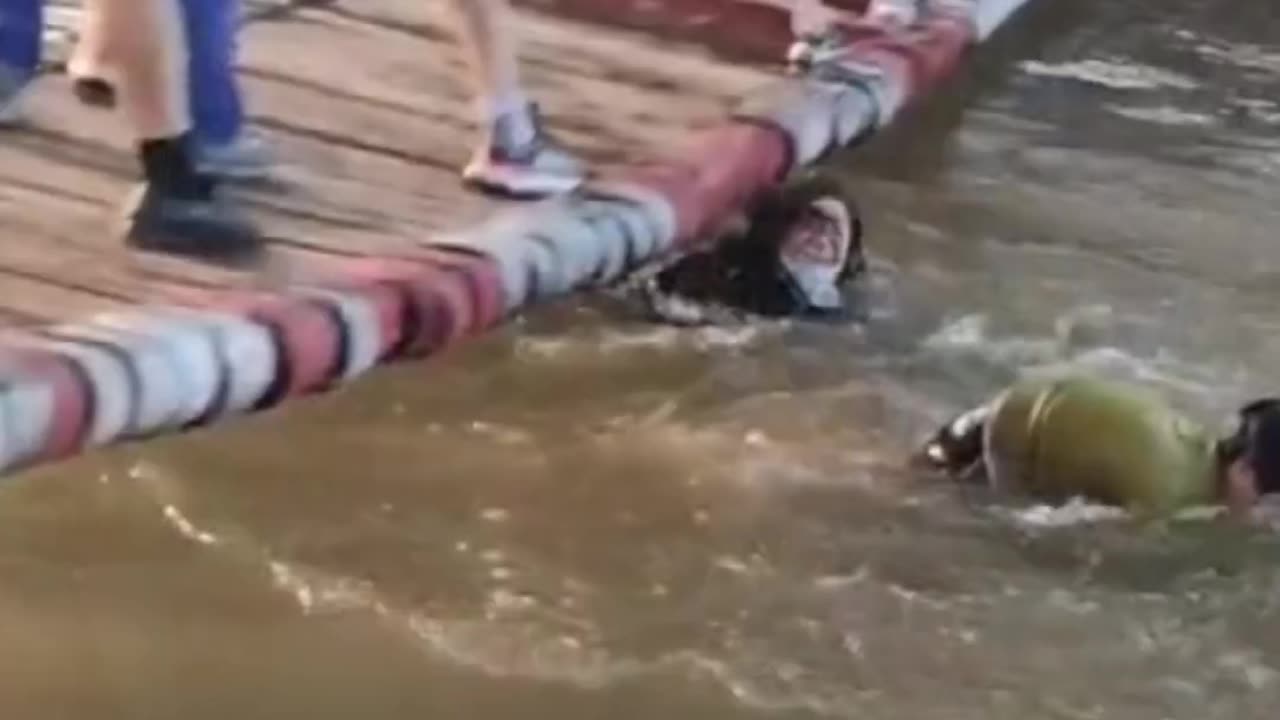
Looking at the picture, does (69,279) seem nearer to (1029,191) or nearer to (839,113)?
(839,113)

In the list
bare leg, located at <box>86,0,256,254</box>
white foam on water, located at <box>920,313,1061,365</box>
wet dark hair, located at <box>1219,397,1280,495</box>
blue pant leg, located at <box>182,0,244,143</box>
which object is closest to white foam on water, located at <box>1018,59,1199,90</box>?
white foam on water, located at <box>920,313,1061,365</box>

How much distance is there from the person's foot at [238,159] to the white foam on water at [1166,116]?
49.9 inches

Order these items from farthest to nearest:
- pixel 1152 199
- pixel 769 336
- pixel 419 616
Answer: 1. pixel 1152 199
2. pixel 769 336
3. pixel 419 616

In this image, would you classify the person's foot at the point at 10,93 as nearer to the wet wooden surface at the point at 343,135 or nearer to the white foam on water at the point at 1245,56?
the wet wooden surface at the point at 343,135

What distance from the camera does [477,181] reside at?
2480 millimetres

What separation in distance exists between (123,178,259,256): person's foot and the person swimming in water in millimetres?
520

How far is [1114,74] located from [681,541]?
1495 millimetres

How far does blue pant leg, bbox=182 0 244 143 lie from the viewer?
7.63ft

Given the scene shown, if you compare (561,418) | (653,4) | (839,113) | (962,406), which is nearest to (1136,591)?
(962,406)

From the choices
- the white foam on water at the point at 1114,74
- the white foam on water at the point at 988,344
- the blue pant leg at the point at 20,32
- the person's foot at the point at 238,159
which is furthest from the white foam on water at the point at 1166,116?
the blue pant leg at the point at 20,32

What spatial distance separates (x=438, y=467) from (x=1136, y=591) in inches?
23.1

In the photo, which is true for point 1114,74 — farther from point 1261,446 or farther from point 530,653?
point 530,653

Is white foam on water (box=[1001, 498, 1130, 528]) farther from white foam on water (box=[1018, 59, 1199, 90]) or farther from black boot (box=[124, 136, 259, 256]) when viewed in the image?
white foam on water (box=[1018, 59, 1199, 90])

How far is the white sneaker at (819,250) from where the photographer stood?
8.68 feet
